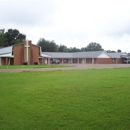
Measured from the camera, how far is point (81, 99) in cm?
834

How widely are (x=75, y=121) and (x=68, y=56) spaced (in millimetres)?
79518

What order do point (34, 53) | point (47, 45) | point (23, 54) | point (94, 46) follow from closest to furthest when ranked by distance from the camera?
point (23, 54) → point (34, 53) → point (47, 45) → point (94, 46)

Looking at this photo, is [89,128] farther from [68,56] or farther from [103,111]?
[68,56]

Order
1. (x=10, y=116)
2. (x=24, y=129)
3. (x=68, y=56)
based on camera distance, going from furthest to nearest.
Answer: (x=68, y=56)
(x=10, y=116)
(x=24, y=129)

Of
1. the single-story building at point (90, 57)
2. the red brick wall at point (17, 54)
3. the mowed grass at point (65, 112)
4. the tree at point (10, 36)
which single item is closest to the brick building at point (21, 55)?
the red brick wall at point (17, 54)

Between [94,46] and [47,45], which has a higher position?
[94,46]

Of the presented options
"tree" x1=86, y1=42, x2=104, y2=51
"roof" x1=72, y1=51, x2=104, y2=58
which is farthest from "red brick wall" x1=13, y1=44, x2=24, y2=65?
"tree" x1=86, y1=42, x2=104, y2=51

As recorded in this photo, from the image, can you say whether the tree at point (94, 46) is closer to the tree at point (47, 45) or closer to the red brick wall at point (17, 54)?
the tree at point (47, 45)

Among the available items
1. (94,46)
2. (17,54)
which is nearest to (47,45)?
(17,54)

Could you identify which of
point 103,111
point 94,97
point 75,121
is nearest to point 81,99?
point 94,97

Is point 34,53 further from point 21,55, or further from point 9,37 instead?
point 9,37

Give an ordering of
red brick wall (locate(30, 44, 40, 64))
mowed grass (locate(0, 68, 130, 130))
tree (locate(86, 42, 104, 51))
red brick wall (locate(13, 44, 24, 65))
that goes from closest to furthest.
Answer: mowed grass (locate(0, 68, 130, 130)) → red brick wall (locate(13, 44, 24, 65)) → red brick wall (locate(30, 44, 40, 64)) → tree (locate(86, 42, 104, 51))

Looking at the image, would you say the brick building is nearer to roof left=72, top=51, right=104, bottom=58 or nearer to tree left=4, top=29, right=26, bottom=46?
roof left=72, top=51, right=104, bottom=58

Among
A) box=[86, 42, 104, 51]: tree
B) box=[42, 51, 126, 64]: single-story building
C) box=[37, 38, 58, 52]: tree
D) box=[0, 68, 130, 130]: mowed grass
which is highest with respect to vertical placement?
box=[86, 42, 104, 51]: tree
